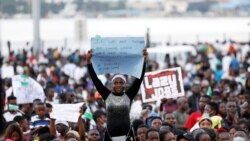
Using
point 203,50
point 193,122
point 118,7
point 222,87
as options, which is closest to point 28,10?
point 118,7

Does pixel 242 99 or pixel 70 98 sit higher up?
pixel 70 98

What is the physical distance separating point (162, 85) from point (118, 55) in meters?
3.41

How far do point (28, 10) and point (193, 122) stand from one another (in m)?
67.2

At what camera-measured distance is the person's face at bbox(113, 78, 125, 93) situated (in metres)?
11.9

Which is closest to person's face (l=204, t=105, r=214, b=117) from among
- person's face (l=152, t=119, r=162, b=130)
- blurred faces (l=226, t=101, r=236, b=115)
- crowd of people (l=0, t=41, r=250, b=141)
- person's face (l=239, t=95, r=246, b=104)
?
crowd of people (l=0, t=41, r=250, b=141)

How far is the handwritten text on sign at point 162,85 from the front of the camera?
15805mm

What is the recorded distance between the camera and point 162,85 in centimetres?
1593

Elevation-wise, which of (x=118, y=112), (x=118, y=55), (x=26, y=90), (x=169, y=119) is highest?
(x=118, y=55)

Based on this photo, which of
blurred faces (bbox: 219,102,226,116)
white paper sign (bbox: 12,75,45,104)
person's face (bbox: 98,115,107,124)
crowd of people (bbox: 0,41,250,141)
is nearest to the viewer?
crowd of people (bbox: 0,41,250,141)

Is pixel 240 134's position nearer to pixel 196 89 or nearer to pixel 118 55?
pixel 118 55

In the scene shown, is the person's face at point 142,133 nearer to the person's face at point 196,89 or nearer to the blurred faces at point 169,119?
the blurred faces at point 169,119

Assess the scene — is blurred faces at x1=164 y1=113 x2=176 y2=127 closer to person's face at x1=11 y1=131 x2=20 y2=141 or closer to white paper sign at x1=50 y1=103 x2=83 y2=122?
white paper sign at x1=50 y1=103 x2=83 y2=122

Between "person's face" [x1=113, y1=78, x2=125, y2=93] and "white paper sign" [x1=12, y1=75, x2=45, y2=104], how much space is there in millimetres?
5162

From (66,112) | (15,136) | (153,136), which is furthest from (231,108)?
(15,136)
